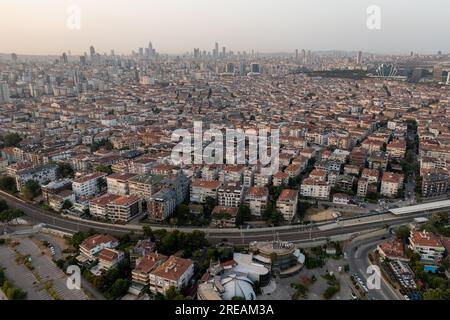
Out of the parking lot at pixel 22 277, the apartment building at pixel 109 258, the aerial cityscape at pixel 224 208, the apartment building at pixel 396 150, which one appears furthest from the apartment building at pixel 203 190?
the apartment building at pixel 396 150

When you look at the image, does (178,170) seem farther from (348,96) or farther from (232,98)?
(348,96)

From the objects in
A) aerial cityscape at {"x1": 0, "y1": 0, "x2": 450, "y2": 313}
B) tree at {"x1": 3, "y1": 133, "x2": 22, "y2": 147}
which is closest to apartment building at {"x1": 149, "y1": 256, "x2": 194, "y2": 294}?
aerial cityscape at {"x1": 0, "y1": 0, "x2": 450, "y2": 313}

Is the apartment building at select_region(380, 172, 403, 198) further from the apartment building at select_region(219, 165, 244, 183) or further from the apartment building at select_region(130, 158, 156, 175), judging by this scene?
the apartment building at select_region(130, 158, 156, 175)

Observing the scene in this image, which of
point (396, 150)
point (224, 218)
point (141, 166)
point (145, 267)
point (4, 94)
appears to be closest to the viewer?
point (145, 267)

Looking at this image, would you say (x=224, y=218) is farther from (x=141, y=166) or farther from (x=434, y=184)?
(x=434, y=184)

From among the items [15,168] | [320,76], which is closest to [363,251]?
[15,168]

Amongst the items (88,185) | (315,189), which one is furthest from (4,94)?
(315,189)

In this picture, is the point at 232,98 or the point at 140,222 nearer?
the point at 140,222
